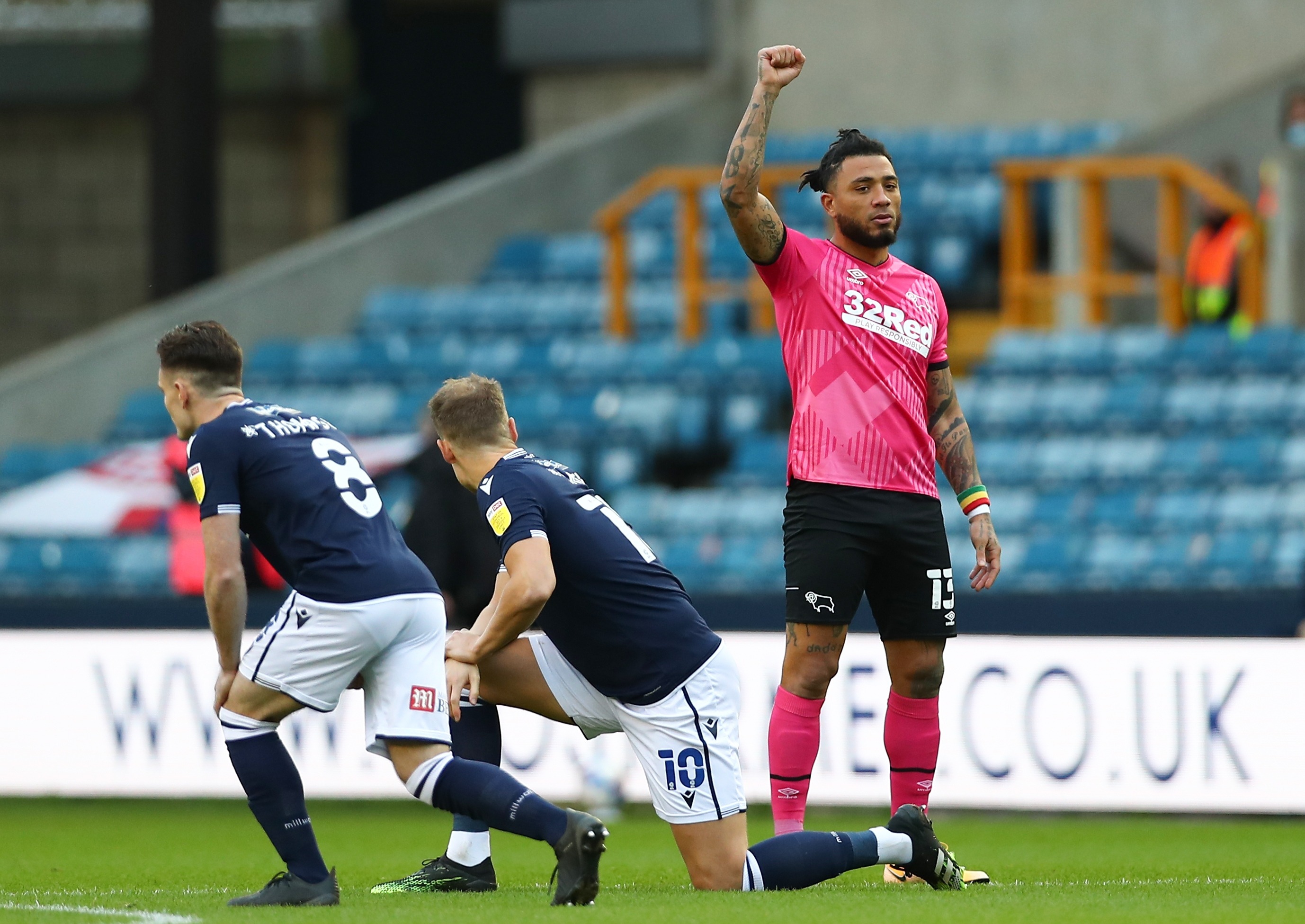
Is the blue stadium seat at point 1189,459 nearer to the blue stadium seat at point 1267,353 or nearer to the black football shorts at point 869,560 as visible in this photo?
the blue stadium seat at point 1267,353

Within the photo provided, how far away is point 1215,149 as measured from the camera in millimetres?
14453

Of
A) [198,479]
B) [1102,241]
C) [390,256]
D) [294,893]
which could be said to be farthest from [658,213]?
[294,893]

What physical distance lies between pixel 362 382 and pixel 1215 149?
6.03 metres

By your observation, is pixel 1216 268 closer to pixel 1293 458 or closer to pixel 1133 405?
pixel 1133 405

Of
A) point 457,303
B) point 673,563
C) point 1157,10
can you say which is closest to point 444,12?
point 457,303

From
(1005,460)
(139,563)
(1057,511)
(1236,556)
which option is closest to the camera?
(1236,556)

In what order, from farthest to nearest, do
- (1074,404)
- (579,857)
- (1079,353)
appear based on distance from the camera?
(1079,353), (1074,404), (579,857)

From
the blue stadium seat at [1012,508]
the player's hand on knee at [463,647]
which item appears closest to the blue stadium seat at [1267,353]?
the blue stadium seat at [1012,508]

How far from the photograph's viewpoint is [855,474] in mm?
5820

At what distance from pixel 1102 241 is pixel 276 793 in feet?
A: 32.7

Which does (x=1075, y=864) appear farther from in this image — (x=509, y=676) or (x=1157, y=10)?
(x=1157, y=10)

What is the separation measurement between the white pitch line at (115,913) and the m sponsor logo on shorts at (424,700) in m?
0.75

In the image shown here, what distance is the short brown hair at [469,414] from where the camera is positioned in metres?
5.52

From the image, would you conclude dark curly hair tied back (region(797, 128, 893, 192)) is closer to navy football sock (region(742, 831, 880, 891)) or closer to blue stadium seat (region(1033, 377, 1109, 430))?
navy football sock (region(742, 831, 880, 891))
